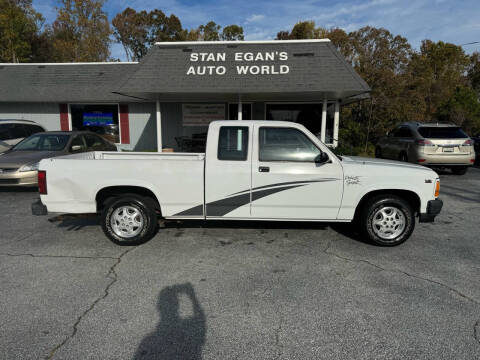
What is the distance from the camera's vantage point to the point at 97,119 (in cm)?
1544

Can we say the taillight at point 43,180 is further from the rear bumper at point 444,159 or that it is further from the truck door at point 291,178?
the rear bumper at point 444,159

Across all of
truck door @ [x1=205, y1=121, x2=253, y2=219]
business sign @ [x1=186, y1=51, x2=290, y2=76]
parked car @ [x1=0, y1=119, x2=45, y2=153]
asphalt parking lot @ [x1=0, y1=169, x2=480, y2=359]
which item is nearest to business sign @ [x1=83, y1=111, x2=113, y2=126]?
parked car @ [x1=0, y1=119, x2=45, y2=153]

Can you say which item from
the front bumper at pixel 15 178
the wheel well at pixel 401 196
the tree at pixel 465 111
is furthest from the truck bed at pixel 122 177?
the tree at pixel 465 111

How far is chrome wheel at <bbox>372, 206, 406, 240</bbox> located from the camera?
15.3ft

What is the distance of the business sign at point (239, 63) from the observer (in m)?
11.4

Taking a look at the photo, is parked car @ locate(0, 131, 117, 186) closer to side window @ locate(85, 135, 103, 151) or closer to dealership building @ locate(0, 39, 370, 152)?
side window @ locate(85, 135, 103, 151)

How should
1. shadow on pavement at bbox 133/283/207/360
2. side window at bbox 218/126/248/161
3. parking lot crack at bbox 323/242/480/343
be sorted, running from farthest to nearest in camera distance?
side window at bbox 218/126/248/161 → parking lot crack at bbox 323/242/480/343 → shadow on pavement at bbox 133/283/207/360

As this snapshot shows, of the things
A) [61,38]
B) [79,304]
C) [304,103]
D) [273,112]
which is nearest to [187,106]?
[273,112]

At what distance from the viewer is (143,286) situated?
3.52 meters

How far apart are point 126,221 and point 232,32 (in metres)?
50.5

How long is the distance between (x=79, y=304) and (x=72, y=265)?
41.8 inches

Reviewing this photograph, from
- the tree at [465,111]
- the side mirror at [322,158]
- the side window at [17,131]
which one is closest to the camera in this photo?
the side mirror at [322,158]

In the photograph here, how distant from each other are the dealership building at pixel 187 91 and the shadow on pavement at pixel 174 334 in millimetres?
8714

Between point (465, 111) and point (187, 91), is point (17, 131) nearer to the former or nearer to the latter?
point (187, 91)
